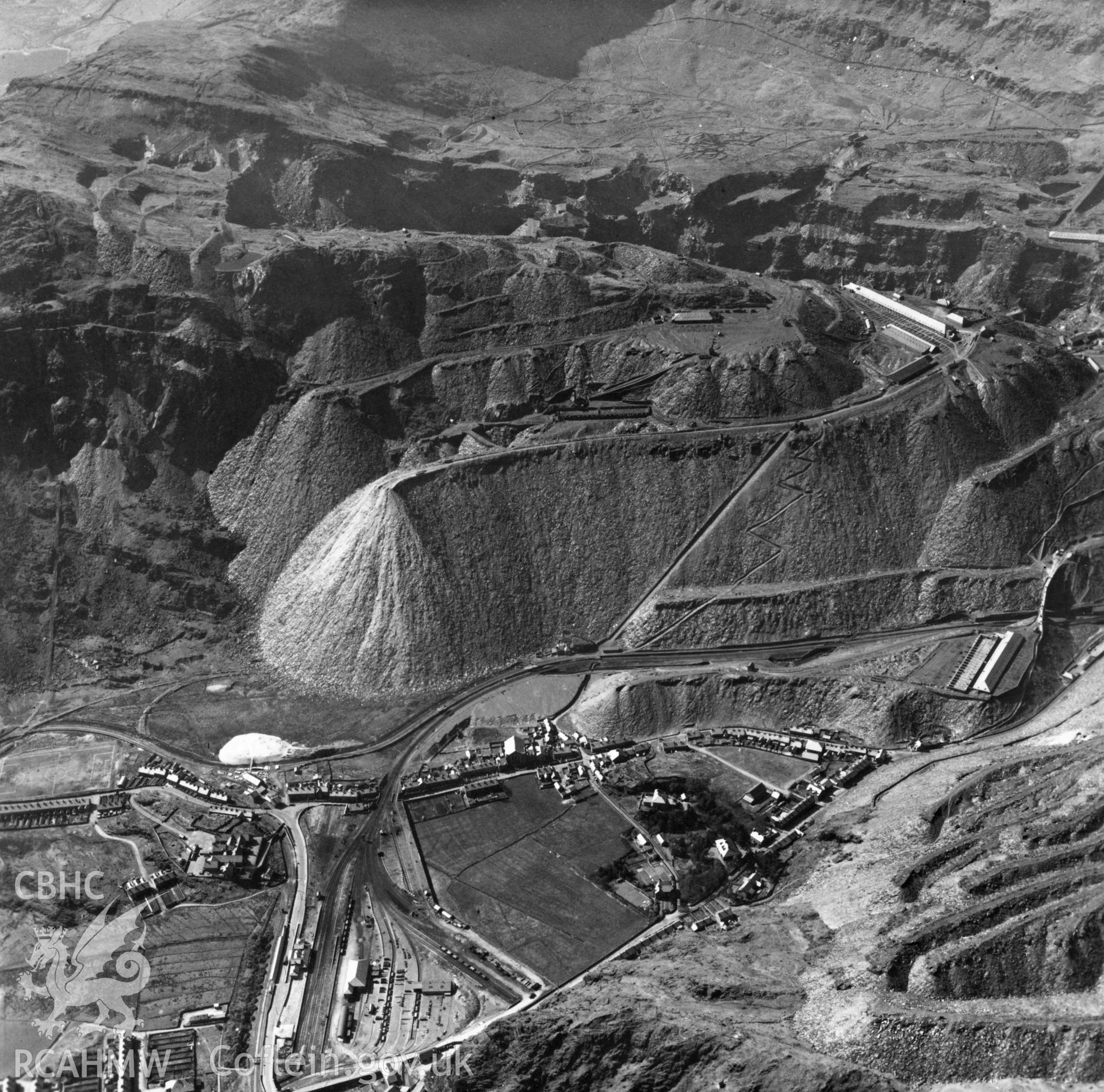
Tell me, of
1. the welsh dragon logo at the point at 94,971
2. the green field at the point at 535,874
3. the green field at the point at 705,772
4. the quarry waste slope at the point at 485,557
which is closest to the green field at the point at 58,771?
the welsh dragon logo at the point at 94,971

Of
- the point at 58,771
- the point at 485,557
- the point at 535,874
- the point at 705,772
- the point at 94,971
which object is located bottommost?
the point at 94,971

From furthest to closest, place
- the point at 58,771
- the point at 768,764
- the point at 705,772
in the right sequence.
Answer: the point at 768,764 → the point at 58,771 → the point at 705,772

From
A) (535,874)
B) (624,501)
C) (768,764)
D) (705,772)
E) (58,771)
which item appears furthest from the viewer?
(624,501)

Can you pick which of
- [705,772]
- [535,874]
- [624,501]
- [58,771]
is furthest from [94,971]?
[624,501]

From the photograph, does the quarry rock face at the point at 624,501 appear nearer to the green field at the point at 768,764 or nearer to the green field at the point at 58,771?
the green field at the point at 768,764

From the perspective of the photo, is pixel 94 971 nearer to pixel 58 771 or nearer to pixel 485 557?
Answer: pixel 58 771

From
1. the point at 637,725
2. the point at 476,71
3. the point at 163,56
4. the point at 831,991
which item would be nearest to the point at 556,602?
the point at 637,725

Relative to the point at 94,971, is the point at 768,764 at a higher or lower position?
higher
